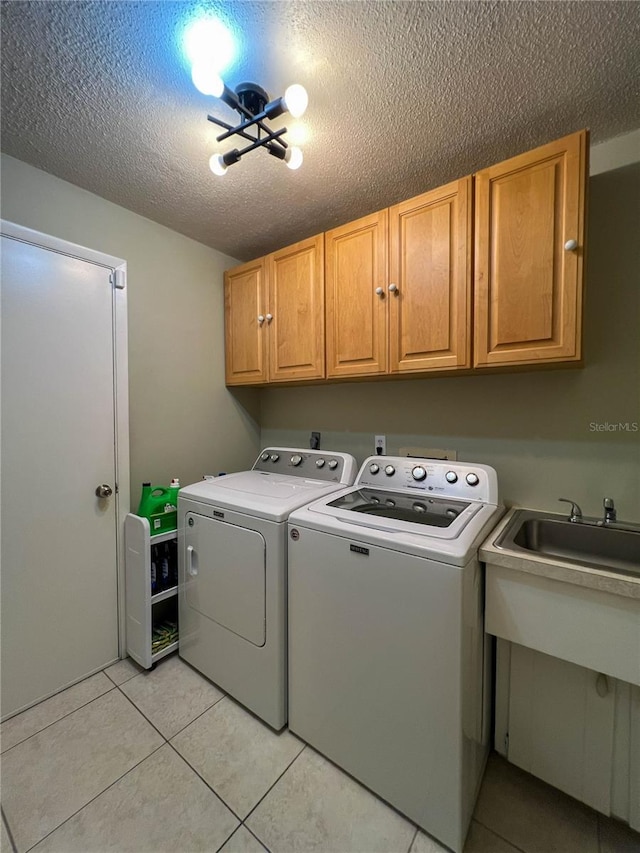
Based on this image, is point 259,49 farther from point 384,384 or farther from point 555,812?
point 555,812

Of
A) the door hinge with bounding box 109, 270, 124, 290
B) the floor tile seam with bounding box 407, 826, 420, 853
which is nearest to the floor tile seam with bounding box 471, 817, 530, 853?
the floor tile seam with bounding box 407, 826, 420, 853

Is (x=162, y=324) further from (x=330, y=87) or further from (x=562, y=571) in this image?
(x=562, y=571)

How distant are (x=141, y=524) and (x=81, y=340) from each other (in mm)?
935

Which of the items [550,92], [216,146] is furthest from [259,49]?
[550,92]

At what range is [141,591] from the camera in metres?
1.67

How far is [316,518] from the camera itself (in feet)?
4.17

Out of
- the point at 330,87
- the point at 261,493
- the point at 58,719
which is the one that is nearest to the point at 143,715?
the point at 58,719

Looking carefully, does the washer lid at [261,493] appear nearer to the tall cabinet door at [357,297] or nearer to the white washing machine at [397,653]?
the white washing machine at [397,653]

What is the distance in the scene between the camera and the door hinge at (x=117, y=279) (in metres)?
1.66

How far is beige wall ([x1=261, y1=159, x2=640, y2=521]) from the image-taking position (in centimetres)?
136

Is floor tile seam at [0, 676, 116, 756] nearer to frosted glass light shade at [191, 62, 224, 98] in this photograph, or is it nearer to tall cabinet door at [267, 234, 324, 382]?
tall cabinet door at [267, 234, 324, 382]

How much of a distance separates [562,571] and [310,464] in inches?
51.8

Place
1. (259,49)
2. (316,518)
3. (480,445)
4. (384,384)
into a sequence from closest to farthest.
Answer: (259,49) < (316,518) < (480,445) < (384,384)

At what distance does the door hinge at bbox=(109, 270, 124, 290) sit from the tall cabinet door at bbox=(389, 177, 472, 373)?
1352mm
